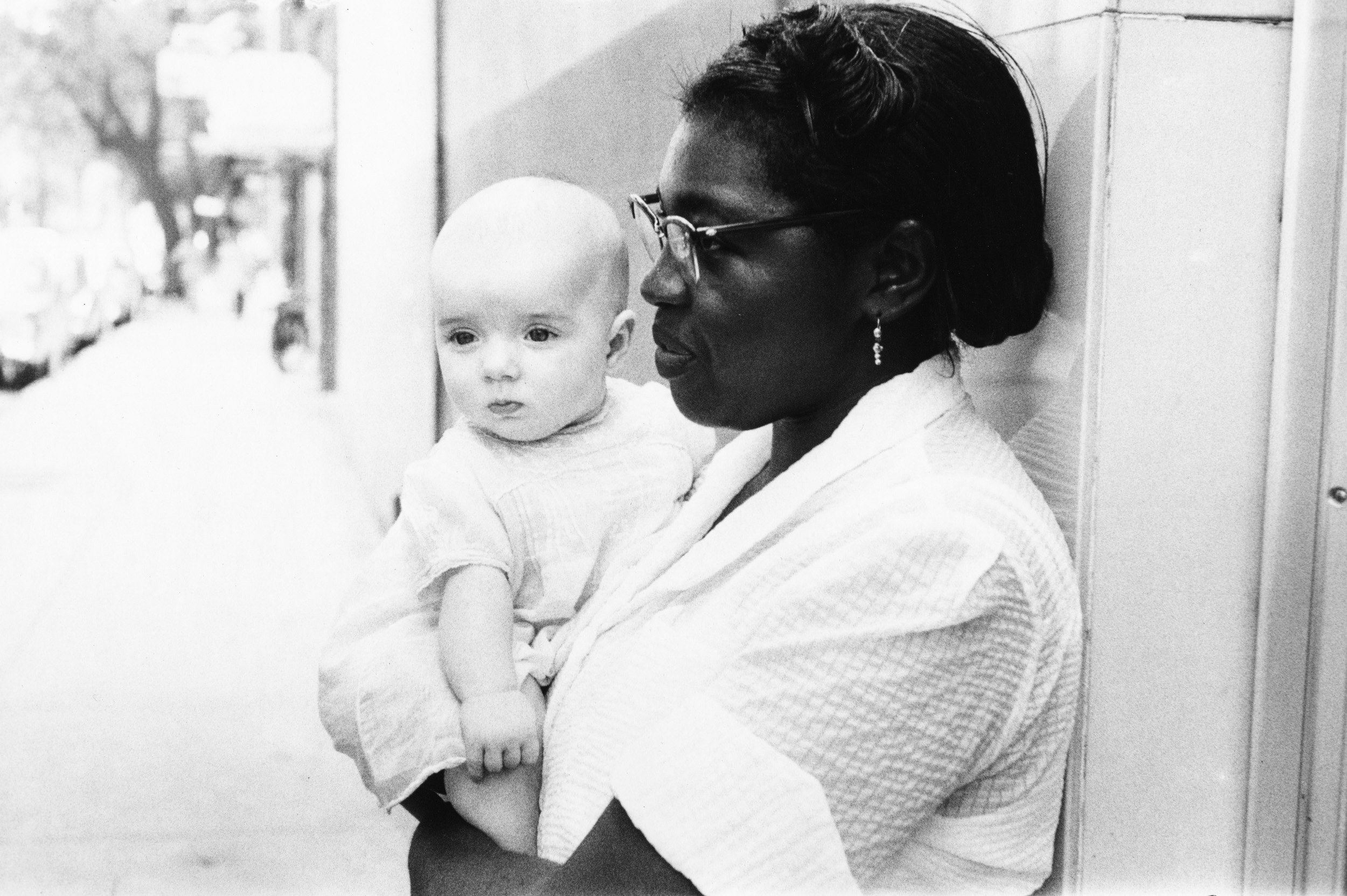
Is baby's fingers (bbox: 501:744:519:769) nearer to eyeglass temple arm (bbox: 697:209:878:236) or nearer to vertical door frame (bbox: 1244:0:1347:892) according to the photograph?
eyeglass temple arm (bbox: 697:209:878:236)

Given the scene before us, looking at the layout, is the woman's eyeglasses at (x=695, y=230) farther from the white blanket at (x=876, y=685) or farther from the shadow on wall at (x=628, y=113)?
the shadow on wall at (x=628, y=113)

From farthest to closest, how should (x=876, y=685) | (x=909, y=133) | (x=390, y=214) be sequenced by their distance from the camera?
(x=390, y=214), (x=909, y=133), (x=876, y=685)

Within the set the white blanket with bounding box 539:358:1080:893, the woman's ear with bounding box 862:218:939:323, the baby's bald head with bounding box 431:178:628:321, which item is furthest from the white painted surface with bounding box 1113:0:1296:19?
the baby's bald head with bounding box 431:178:628:321

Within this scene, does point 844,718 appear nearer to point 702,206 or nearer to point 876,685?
point 876,685

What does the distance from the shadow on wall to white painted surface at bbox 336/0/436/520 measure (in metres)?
2.36

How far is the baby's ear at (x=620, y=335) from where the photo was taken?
2.01 meters

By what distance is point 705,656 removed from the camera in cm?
143

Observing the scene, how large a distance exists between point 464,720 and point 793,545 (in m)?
0.51

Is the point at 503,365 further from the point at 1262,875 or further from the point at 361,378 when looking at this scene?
the point at 361,378

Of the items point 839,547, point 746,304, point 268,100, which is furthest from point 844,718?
point 268,100

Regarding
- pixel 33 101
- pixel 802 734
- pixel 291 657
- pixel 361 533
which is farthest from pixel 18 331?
pixel 802 734

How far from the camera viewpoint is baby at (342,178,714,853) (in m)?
1.84

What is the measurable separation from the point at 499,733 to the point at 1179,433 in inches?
31.5

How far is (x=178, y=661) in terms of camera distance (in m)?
5.75
